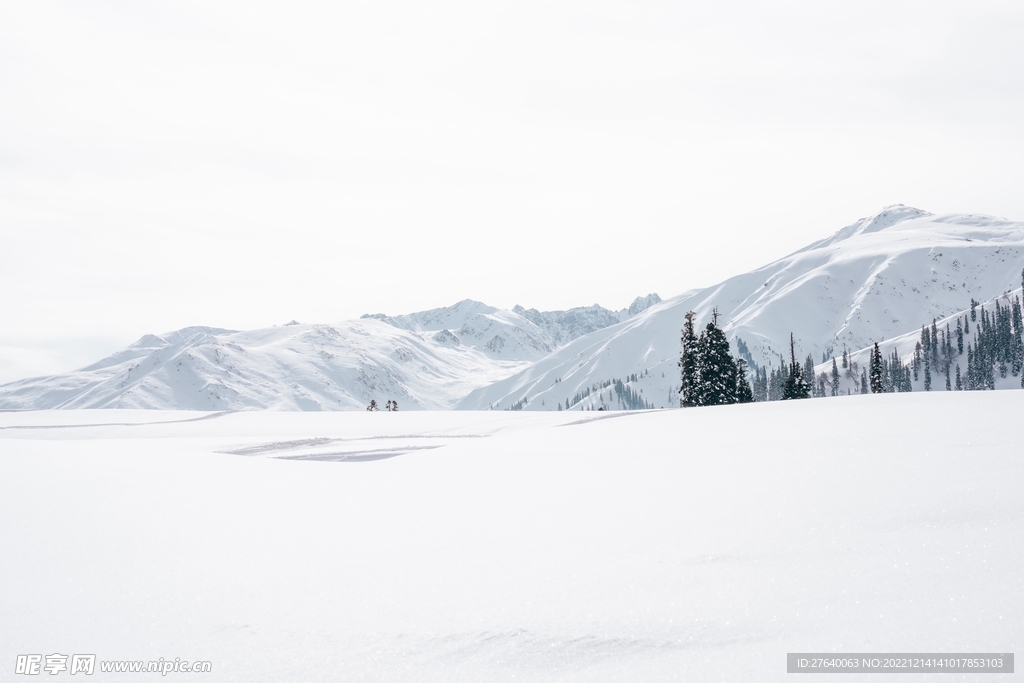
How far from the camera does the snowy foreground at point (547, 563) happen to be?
4.22 metres

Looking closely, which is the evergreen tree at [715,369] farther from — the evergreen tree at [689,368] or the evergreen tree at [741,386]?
the evergreen tree at [741,386]

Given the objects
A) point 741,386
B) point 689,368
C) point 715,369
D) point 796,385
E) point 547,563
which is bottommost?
point 796,385

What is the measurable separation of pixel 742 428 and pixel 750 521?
23.3ft

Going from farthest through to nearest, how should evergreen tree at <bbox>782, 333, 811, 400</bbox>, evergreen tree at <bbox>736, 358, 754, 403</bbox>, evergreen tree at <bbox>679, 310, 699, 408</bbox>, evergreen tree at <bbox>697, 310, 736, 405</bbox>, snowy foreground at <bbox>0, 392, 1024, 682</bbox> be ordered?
evergreen tree at <bbox>782, 333, 811, 400</bbox>
evergreen tree at <bbox>736, 358, 754, 403</bbox>
evergreen tree at <bbox>679, 310, 699, 408</bbox>
evergreen tree at <bbox>697, 310, 736, 405</bbox>
snowy foreground at <bbox>0, 392, 1024, 682</bbox>

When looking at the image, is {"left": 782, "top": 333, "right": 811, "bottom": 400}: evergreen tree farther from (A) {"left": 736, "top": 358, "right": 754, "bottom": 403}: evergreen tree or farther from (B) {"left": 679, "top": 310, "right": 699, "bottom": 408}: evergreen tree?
(B) {"left": 679, "top": 310, "right": 699, "bottom": 408}: evergreen tree

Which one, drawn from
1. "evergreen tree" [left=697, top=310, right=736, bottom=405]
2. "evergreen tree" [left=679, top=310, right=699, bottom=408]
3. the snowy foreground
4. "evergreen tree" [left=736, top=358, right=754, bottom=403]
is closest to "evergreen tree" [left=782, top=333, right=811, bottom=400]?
"evergreen tree" [left=736, top=358, right=754, bottom=403]

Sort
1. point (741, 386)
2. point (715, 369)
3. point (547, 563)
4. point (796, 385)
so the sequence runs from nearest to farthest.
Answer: point (547, 563), point (715, 369), point (741, 386), point (796, 385)

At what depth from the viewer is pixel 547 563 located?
551 centimetres

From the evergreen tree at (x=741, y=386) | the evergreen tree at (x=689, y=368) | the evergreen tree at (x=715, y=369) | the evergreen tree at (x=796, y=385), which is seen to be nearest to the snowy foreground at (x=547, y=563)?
the evergreen tree at (x=715, y=369)

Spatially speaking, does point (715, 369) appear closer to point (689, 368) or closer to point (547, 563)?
point (689, 368)

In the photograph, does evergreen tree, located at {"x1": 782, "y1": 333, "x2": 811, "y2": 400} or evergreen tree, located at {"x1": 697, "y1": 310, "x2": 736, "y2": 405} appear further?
evergreen tree, located at {"x1": 782, "y1": 333, "x2": 811, "y2": 400}

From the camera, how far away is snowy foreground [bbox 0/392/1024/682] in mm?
4223

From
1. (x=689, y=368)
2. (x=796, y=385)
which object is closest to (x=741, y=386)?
(x=689, y=368)

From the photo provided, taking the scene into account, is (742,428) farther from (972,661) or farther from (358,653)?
(358,653)
